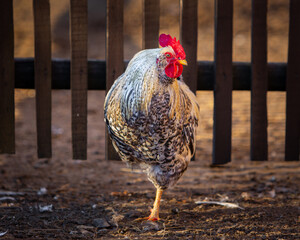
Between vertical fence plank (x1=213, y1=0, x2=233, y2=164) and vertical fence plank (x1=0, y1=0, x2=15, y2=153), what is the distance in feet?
7.31

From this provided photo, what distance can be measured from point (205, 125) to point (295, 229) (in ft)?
13.8

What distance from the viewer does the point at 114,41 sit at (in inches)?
158

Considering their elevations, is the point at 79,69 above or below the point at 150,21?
below

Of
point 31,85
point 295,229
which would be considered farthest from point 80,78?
point 295,229

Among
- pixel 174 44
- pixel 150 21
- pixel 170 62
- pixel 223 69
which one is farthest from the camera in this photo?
pixel 223 69

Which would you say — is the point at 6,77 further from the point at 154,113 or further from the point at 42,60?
the point at 154,113

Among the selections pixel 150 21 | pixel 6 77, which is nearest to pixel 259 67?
pixel 150 21

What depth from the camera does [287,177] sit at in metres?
4.61

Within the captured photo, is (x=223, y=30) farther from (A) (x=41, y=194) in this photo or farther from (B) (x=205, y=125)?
(B) (x=205, y=125)

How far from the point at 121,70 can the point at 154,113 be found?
4.08ft

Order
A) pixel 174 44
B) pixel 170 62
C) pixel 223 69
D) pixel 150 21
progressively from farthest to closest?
pixel 223 69
pixel 150 21
pixel 174 44
pixel 170 62

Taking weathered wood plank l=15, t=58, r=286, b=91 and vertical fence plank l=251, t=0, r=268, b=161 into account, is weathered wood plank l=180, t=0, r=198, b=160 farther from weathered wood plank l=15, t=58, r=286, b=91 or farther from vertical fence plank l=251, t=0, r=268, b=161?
vertical fence plank l=251, t=0, r=268, b=161

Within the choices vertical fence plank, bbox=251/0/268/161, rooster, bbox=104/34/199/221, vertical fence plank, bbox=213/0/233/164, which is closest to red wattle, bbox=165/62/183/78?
rooster, bbox=104/34/199/221

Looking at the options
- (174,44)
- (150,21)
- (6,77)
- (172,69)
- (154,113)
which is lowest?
(154,113)
